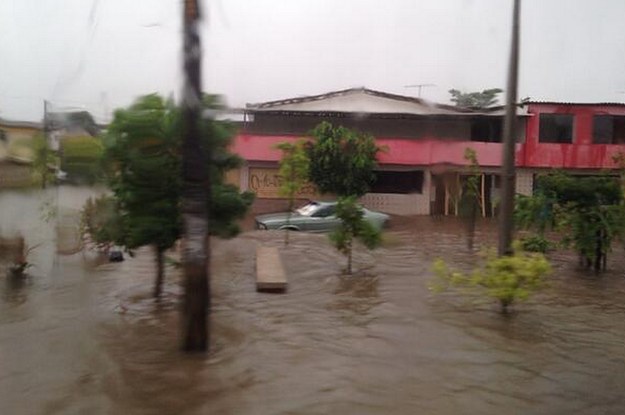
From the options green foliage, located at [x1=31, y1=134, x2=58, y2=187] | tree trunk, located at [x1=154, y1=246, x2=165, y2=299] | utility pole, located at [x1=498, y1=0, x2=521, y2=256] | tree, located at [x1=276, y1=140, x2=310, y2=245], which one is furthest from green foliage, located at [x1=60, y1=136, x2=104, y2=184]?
tree, located at [x1=276, y1=140, x2=310, y2=245]

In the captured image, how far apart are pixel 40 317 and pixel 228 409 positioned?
4683 millimetres

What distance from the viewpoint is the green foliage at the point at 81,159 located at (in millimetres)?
10046

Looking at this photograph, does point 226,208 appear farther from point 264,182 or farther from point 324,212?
point 264,182

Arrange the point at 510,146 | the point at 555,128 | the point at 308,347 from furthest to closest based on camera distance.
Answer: the point at 555,128 < the point at 510,146 < the point at 308,347

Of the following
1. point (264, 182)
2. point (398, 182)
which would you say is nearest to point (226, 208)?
point (264, 182)

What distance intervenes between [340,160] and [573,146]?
10.2 m

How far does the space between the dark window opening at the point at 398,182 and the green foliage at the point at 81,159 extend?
1926 cm

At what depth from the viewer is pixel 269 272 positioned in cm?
1149

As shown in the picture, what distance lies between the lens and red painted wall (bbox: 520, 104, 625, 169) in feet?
93.6

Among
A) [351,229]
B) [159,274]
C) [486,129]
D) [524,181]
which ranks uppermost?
[486,129]

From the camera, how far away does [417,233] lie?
2170 cm

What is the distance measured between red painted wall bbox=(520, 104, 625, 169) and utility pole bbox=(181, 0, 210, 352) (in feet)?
82.5

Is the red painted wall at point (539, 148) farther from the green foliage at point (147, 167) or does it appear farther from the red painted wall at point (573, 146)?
the green foliage at point (147, 167)

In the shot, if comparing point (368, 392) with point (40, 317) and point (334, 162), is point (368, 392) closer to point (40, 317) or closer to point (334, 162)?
point (40, 317)
